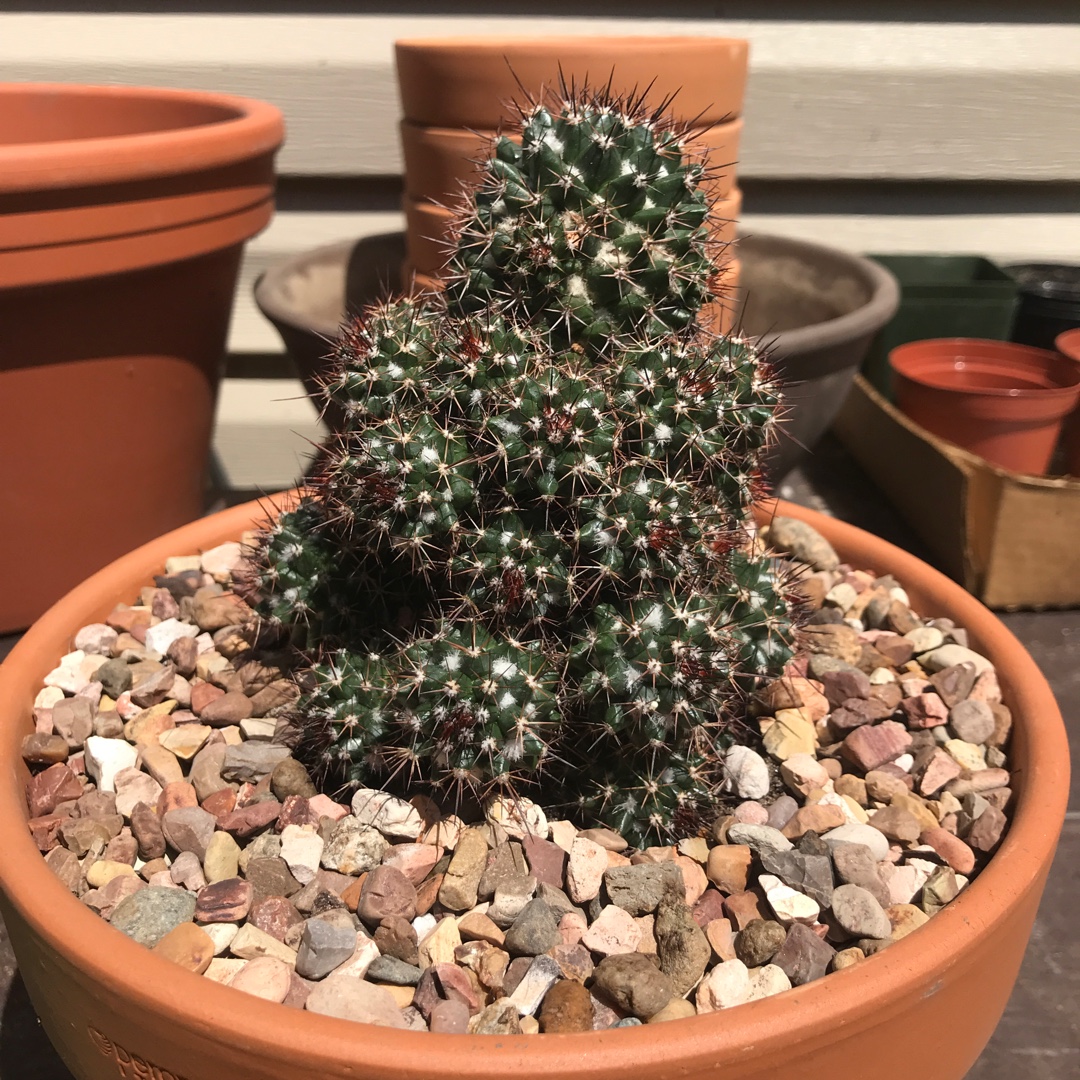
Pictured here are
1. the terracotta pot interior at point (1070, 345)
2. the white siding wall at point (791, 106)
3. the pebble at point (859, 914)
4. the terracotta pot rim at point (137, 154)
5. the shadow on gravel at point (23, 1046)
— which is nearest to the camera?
the pebble at point (859, 914)

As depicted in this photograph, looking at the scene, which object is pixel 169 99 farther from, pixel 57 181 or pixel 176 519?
pixel 176 519

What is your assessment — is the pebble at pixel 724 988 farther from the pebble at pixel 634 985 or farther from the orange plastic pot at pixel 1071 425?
the orange plastic pot at pixel 1071 425

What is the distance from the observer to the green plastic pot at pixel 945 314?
2381 millimetres

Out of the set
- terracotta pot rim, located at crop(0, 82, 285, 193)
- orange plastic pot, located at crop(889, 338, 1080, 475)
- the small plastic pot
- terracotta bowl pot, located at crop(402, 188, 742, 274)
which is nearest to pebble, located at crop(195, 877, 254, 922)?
terracotta pot rim, located at crop(0, 82, 285, 193)

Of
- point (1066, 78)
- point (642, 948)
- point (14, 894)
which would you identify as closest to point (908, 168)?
point (1066, 78)

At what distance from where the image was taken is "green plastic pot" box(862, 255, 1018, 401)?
2381 millimetres

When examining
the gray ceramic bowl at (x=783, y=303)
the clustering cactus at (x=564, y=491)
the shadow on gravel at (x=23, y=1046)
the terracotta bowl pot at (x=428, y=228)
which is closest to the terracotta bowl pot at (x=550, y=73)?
the terracotta bowl pot at (x=428, y=228)

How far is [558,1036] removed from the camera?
A: 80 cm

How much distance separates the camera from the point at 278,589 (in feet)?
4.19

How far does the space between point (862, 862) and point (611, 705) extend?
1.14 ft

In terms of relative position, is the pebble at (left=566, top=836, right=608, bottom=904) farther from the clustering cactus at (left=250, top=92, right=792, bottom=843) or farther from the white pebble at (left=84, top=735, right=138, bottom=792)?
the white pebble at (left=84, top=735, right=138, bottom=792)

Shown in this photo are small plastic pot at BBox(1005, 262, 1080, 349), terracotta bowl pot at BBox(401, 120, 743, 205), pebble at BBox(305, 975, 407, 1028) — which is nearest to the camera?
pebble at BBox(305, 975, 407, 1028)

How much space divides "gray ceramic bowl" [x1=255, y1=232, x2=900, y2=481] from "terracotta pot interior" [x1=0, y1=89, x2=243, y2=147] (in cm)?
35

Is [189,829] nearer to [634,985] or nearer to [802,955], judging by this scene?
[634,985]
